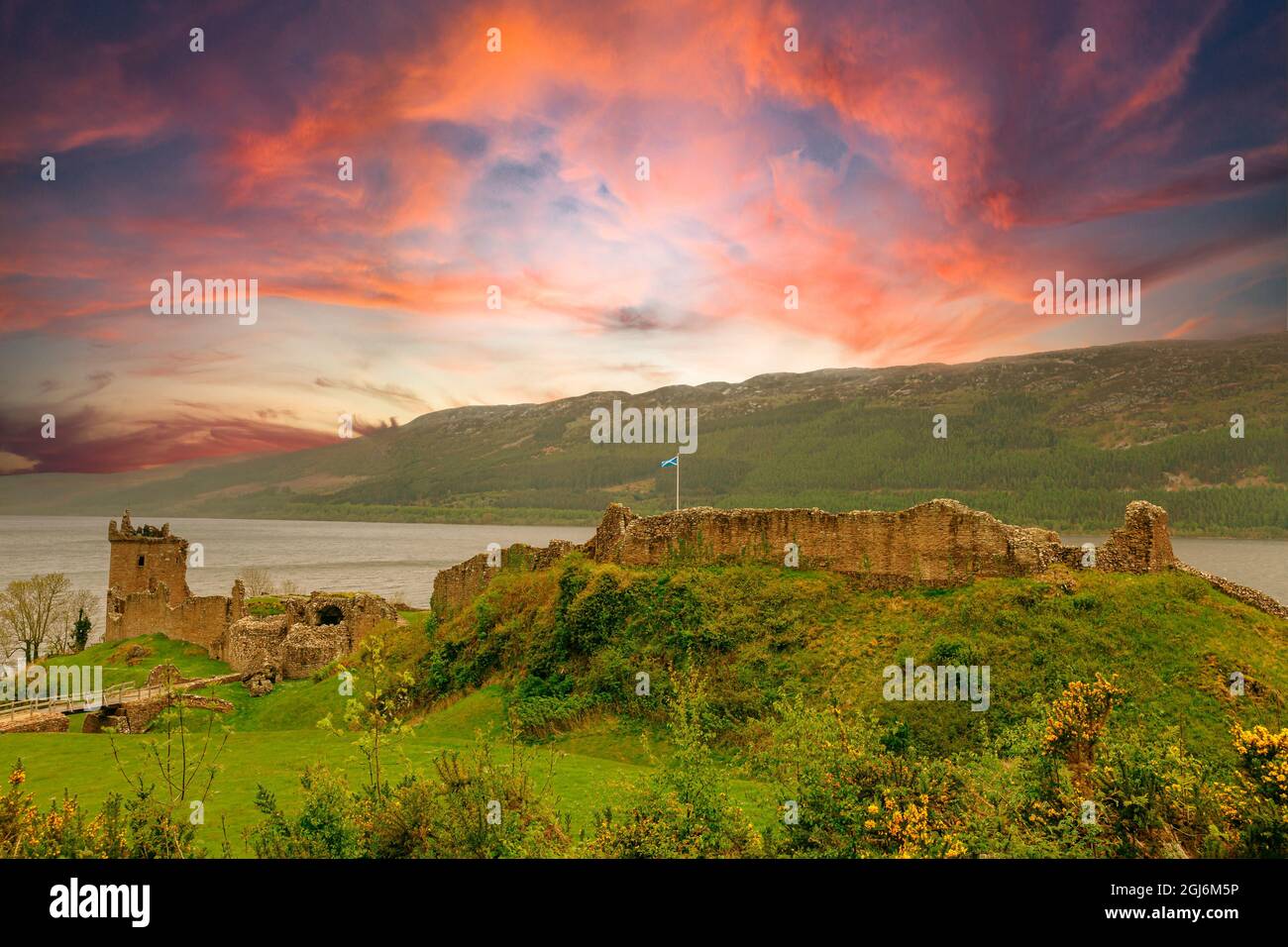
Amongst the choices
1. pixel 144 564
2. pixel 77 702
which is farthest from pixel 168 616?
pixel 77 702

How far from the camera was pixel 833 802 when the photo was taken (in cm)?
1118

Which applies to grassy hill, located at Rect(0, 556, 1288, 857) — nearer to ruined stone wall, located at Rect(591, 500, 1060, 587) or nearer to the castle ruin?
ruined stone wall, located at Rect(591, 500, 1060, 587)

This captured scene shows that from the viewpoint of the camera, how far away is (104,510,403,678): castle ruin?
42.8m

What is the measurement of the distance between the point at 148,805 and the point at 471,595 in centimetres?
2276

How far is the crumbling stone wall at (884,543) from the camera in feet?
76.9

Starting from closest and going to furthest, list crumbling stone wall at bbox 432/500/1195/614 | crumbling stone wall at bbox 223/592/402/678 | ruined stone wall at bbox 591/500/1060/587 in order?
crumbling stone wall at bbox 432/500/1195/614 → ruined stone wall at bbox 591/500/1060/587 → crumbling stone wall at bbox 223/592/402/678

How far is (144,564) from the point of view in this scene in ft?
201

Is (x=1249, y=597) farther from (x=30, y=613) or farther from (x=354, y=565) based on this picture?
(x=354, y=565)

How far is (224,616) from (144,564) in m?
16.8

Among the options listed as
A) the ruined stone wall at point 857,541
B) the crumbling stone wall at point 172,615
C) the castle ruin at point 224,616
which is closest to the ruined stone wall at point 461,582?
the ruined stone wall at point 857,541

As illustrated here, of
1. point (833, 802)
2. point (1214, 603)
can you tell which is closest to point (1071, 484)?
point (1214, 603)

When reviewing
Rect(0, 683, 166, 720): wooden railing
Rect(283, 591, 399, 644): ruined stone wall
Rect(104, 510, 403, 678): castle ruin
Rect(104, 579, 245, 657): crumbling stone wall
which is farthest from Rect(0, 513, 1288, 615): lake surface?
Rect(0, 683, 166, 720): wooden railing

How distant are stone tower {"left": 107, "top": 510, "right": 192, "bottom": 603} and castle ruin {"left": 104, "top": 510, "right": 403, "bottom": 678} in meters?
0.07
